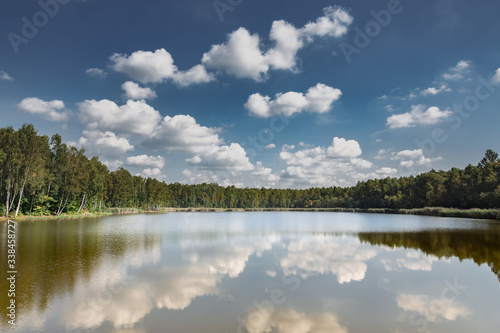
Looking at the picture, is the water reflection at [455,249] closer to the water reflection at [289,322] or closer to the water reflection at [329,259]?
the water reflection at [329,259]

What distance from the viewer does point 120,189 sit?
326 ft

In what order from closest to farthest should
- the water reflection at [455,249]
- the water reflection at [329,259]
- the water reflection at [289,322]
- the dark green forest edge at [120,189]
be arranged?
1. the water reflection at [289,322]
2. the water reflection at [329,259]
3. the water reflection at [455,249]
4. the dark green forest edge at [120,189]

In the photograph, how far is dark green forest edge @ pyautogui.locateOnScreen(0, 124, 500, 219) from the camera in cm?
4956

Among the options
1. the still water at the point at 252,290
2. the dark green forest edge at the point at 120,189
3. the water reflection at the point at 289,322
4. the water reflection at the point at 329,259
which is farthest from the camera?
the dark green forest edge at the point at 120,189

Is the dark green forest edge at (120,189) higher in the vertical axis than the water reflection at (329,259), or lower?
higher

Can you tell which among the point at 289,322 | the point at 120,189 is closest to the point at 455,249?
the point at 289,322

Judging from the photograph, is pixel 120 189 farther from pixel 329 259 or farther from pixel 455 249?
pixel 455 249

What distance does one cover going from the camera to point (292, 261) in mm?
18531

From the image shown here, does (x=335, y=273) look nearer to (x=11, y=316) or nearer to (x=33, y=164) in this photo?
(x=11, y=316)

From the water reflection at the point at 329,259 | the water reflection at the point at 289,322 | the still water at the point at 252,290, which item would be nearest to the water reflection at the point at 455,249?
the still water at the point at 252,290

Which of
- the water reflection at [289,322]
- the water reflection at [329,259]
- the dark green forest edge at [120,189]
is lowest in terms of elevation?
the water reflection at [329,259]

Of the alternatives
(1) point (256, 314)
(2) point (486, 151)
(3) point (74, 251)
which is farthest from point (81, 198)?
(2) point (486, 151)

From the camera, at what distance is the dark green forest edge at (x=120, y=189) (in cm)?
4956

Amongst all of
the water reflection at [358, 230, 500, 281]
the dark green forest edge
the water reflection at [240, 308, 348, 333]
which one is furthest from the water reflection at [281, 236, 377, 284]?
the dark green forest edge
